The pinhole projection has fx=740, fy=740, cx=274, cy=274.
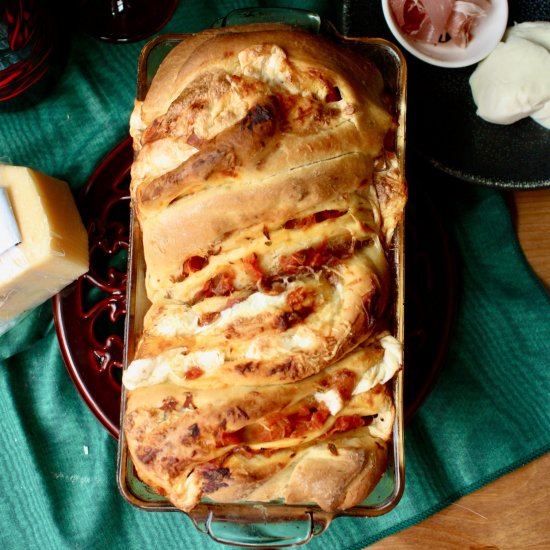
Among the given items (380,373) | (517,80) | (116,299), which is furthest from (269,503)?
(517,80)

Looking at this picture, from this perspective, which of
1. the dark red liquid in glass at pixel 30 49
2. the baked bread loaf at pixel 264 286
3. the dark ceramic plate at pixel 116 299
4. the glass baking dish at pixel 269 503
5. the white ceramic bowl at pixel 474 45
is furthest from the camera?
the white ceramic bowl at pixel 474 45

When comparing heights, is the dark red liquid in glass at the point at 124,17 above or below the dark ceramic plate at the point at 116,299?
above

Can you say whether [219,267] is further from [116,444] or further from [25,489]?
[25,489]

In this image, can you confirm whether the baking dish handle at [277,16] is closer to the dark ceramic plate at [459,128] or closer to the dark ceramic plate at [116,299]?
the dark ceramic plate at [459,128]

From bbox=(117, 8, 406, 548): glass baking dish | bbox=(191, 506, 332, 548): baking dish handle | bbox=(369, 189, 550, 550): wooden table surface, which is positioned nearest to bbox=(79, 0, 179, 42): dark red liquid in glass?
bbox=(117, 8, 406, 548): glass baking dish

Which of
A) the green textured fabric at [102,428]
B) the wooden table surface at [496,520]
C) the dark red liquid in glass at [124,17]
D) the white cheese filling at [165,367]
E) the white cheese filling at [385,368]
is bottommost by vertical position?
the wooden table surface at [496,520]

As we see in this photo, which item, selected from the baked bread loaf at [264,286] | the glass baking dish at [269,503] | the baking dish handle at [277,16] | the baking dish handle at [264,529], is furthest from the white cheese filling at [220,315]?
the baking dish handle at [277,16]
